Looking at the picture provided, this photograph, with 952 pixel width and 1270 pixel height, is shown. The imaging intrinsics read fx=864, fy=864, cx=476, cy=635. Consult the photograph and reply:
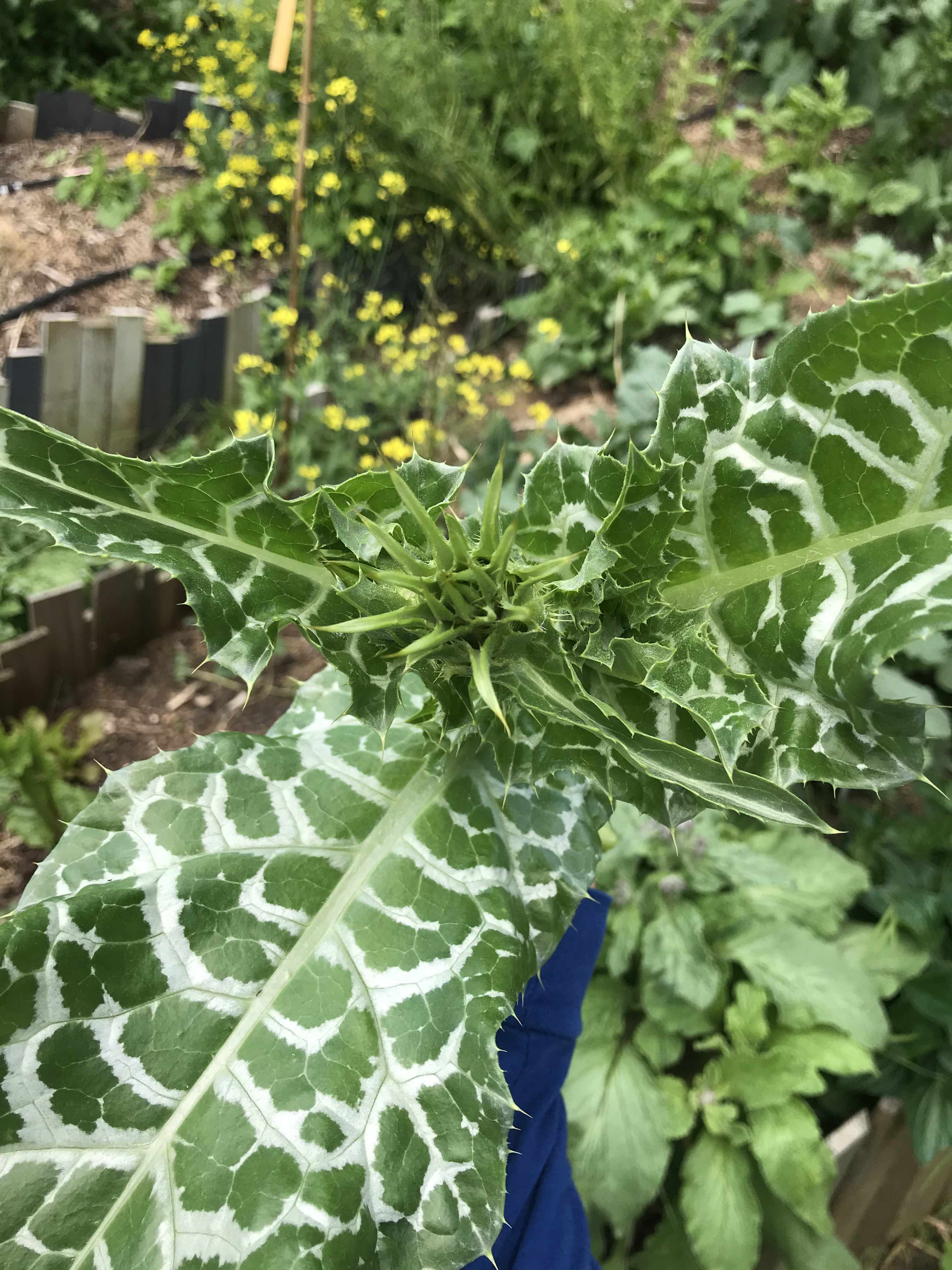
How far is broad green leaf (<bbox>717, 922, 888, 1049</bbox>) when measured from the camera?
6.65 feet

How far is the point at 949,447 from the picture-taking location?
0.81 meters

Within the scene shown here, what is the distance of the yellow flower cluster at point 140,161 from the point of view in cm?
414

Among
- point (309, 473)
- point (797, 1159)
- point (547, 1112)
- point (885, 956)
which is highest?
point (309, 473)

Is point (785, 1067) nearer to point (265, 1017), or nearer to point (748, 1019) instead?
point (748, 1019)

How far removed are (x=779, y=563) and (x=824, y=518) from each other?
0.06 m

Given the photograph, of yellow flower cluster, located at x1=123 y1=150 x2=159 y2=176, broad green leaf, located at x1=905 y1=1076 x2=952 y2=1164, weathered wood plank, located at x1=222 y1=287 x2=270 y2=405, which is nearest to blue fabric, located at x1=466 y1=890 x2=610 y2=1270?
broad green leaf, located at x1=905 y1=1076 x2=952 y2=1164

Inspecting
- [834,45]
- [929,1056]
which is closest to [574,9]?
[834,45]

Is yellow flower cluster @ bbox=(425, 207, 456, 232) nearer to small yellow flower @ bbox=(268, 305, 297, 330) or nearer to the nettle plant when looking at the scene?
small yellow flower @ bbox=(268, 305, 297, 330)

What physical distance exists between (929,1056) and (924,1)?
4438 mm

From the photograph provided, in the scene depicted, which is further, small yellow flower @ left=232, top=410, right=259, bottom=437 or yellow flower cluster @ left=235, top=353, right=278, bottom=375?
yellow flower cluster @ left=235, top=353, right=278, bottom=375

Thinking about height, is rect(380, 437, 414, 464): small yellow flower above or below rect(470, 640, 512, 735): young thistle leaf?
below

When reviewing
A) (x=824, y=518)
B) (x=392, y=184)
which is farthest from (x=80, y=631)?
(x=824, y=518)

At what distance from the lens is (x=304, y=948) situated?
87 centimetres

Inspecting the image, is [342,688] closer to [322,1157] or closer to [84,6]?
[322,1157]
